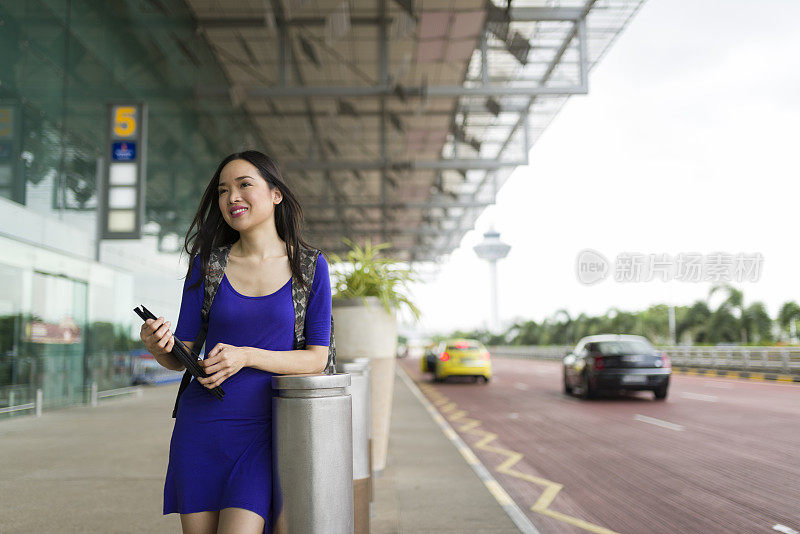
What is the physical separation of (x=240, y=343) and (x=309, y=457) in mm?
447

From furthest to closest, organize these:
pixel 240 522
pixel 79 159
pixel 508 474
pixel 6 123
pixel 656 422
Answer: pixel 79 159 → pixel 656 422 → pixel 6 123 → pixel 508 474 → pixel 240 522

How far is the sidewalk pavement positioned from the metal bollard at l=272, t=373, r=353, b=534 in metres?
2.69

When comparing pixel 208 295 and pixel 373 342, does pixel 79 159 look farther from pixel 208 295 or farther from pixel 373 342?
pixel 208 295

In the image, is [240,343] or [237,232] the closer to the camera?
[240,343]

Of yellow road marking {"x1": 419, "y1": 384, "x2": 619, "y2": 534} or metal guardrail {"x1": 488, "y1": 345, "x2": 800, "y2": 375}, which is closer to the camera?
yellow road marking {"x1": 419, "y1": 384, "x2": 619, "y2": 534}

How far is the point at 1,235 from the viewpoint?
357 inches

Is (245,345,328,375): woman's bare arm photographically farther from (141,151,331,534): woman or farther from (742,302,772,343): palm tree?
(742,302,772,343): palm tree

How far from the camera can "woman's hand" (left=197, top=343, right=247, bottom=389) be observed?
1.91m

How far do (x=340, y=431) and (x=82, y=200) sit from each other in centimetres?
1175

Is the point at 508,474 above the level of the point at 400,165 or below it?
below

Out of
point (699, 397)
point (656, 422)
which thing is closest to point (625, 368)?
point (699, 397)

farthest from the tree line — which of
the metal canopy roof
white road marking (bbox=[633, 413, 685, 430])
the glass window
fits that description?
white road marking (bbox=[633, 413, 685, 430])

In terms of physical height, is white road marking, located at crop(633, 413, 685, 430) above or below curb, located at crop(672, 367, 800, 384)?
above

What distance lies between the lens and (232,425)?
199 centimetres
